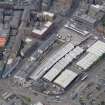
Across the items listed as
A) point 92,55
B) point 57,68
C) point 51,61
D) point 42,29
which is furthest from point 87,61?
point 42,29

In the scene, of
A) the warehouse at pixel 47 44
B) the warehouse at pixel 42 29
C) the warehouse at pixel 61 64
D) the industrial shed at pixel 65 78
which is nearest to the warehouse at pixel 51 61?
the warehouse at pixel 61 64

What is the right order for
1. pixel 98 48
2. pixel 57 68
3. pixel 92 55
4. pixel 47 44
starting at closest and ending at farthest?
pixel 57 68 < pixel 92 55 < pixel 98 48 < pixel 47 44

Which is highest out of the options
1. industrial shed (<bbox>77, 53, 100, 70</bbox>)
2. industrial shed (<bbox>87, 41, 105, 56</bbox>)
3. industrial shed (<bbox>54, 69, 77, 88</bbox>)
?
industrial shed (<bbox>87, 41, 105, 56</bbox>)

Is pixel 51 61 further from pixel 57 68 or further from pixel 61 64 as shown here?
pixel 57 68

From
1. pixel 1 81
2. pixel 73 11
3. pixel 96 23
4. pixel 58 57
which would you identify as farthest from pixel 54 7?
pixel 1 81

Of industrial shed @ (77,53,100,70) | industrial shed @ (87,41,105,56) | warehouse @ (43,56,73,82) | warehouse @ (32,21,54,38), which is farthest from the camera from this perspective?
warehouse @ (32,21,54,38)

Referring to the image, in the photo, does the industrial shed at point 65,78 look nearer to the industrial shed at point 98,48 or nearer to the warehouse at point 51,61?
the warehouse at point 51,61

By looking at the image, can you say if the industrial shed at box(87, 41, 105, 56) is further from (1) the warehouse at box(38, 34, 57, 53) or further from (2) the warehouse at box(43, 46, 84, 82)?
(1) the warehouse at box(38, 34, 57, 53)

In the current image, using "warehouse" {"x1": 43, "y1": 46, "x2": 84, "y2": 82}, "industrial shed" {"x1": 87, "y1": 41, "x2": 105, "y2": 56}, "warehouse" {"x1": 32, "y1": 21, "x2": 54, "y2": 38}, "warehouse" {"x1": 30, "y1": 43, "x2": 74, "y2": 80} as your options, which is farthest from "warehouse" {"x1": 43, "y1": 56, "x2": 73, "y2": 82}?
"warehouse" {"x1": 32, "y1": 21, "x2": 54, "y2": 38}

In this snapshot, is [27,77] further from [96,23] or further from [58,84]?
[96,23]
